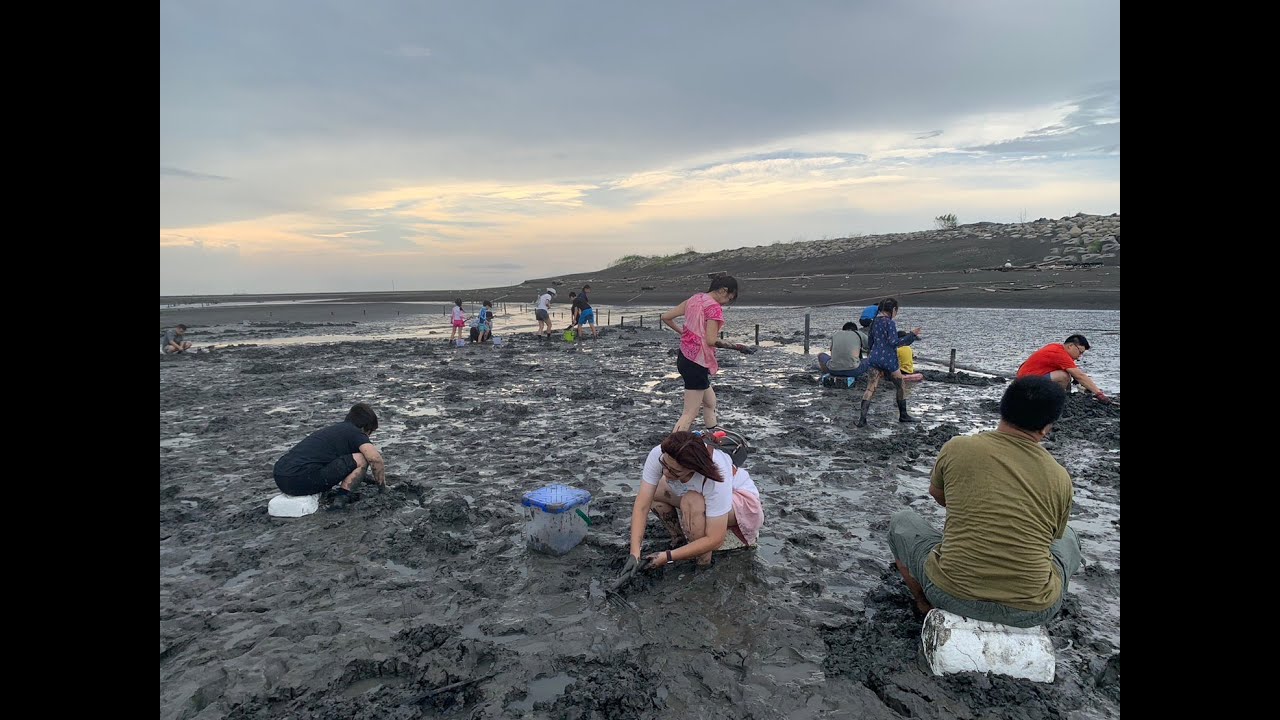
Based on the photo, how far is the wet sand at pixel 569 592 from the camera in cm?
334

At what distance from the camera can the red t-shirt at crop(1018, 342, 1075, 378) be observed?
7.41 meters

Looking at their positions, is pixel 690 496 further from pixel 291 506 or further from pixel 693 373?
pixel 291 506

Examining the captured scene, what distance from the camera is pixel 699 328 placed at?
23.6 ft

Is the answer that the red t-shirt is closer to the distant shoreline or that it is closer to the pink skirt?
the pink skirt

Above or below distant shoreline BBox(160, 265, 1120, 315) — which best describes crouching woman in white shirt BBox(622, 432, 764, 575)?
below

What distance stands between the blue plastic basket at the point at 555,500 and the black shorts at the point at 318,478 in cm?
222

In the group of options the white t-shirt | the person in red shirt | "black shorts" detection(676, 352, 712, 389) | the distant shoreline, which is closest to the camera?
the white t-shirt

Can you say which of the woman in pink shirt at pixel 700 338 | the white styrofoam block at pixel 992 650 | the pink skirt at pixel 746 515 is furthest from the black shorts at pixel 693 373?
the white styrofoam block at pixel 992 650

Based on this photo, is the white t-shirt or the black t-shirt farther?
the black t-shirt

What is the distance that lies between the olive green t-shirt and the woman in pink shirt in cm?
383

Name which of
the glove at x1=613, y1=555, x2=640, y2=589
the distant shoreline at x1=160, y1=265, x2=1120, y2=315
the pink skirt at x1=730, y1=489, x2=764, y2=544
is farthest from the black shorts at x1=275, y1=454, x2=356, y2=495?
the distant shoreline at x1=160, y1=265, x2=1120, y2=315

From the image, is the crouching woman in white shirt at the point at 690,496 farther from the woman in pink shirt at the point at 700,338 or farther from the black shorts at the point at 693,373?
the black shorts at the point at 693,373
